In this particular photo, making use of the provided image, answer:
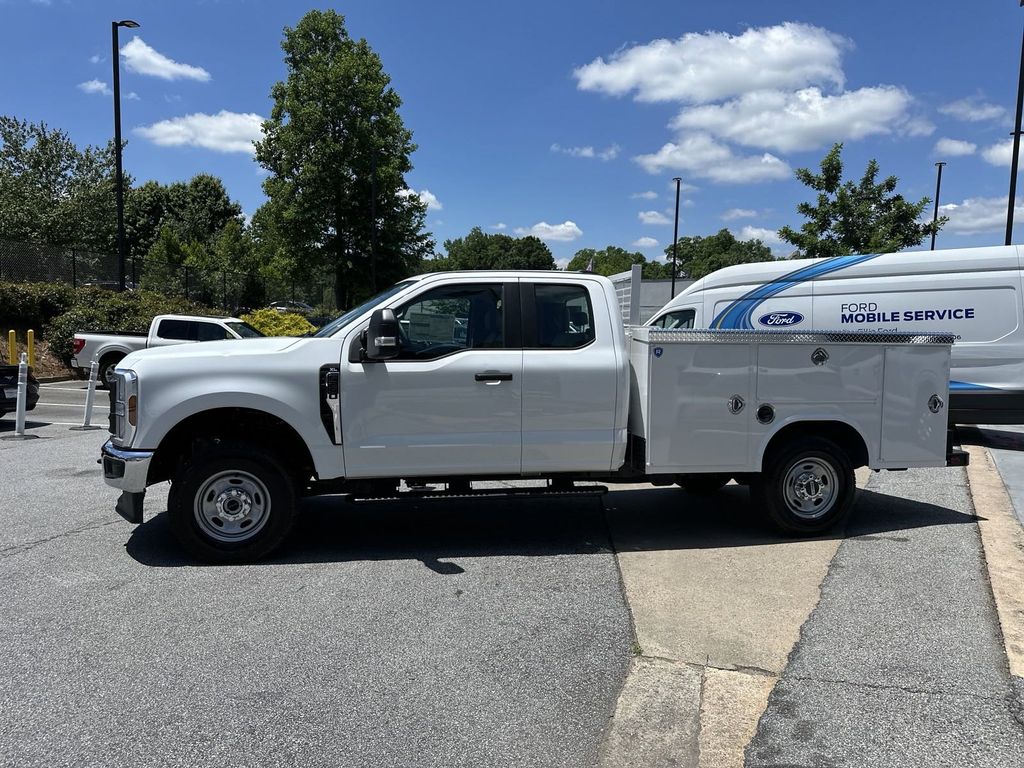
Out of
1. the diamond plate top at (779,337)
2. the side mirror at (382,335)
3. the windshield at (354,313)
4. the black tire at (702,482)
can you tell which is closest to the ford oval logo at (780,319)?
the black tire at (702,482)

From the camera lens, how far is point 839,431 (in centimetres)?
627

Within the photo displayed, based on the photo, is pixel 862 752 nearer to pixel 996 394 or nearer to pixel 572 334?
pixel 572 334

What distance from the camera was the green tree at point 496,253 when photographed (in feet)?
360

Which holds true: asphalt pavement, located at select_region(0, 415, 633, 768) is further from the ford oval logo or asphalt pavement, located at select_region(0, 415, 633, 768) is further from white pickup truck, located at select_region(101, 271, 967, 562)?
the ford oval logo

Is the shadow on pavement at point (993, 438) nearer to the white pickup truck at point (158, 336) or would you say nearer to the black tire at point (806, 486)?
the black tire at point (806, 486)

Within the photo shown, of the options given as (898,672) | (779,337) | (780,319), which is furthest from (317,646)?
(780,319)

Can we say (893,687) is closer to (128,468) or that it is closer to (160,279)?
(128,468)

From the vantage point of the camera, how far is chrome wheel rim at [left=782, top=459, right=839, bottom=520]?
6.12 m

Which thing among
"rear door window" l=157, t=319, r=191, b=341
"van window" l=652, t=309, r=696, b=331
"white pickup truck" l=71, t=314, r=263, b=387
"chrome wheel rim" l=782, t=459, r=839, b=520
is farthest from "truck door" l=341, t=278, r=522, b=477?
"rear door window" l=157, t=319, r=191, b=341

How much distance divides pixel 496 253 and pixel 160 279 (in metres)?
90.1

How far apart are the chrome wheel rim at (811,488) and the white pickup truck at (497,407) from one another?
16 millimetres

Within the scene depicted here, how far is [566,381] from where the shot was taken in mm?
5547

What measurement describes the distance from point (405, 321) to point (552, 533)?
2.20 m

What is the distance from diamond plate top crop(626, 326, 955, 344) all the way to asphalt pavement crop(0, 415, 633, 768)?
1718 mm
